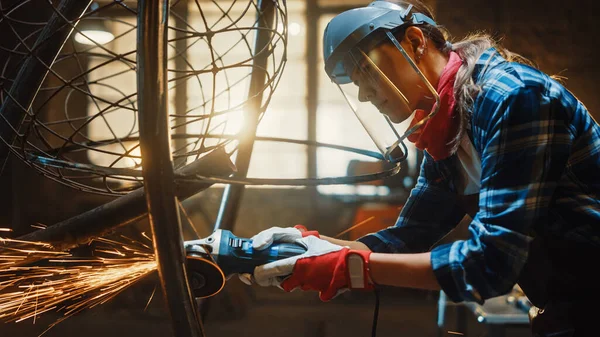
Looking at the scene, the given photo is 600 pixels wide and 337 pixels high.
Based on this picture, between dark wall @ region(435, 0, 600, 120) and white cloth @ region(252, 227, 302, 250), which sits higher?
dark wall @ region(435, 0, 600, 120)

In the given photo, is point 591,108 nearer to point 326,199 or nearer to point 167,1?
point 326,199

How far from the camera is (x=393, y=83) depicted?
118 centimetres

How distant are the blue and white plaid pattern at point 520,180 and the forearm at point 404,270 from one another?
0.02m

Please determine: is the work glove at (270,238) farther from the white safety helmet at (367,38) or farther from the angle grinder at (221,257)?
the white safety helmet at (367,38)

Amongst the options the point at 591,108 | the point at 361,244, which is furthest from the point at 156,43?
the point at 591,108

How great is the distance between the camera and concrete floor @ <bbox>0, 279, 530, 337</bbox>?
2363 millimetres

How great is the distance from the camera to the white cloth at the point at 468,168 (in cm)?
116

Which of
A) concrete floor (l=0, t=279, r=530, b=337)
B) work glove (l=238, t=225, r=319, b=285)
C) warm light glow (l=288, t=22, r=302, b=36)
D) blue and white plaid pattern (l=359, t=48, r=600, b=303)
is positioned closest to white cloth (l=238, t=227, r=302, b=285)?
work glove (l=238, t=225, r=319, b=285)

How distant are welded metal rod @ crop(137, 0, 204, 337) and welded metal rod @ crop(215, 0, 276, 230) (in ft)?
1.63

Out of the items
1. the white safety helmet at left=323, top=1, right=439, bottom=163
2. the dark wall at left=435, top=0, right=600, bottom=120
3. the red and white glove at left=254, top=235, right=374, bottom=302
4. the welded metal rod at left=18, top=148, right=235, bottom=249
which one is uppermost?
the dark wall at left=435, top=0, right=600, bottom=120

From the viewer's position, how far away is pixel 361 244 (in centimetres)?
137

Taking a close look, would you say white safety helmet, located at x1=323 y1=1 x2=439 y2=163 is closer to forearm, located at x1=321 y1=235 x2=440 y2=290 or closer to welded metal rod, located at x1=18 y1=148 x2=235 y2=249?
forearm, located at x1=321 y1=235 x2=440 y2=290

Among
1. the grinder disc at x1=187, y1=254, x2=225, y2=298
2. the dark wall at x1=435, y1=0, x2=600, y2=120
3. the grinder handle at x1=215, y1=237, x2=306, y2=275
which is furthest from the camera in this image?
the dark wall at x1=435, y1=0, x2=600, y2=120

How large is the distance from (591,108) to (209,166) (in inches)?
93.5
